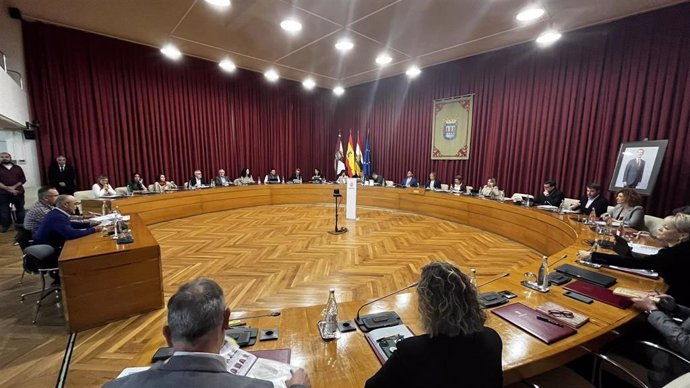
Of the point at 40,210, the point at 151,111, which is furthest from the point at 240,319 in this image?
the point at 151,111

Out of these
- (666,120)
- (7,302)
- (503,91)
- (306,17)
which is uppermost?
(306,17)

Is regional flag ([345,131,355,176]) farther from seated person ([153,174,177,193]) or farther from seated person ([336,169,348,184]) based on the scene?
seated person ([153,174,177,193])

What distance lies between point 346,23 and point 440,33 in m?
1.74

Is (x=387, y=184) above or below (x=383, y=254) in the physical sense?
above

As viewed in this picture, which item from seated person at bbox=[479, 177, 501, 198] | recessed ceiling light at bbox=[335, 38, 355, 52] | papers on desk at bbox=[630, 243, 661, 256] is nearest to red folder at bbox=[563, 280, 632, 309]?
papers on desk at bbox=[630, 243, 661, 256]

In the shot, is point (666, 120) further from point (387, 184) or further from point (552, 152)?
point (387, 184)

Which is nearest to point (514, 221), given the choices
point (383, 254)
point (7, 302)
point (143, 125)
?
point (383, 254)

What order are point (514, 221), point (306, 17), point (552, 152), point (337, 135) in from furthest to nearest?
point (337, 135) < point (552, 152) < point (514, 221) < point (306, 17)

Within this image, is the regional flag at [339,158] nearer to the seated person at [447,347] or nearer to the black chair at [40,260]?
the black chair at [40,260]

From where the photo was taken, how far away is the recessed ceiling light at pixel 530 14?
4.07m

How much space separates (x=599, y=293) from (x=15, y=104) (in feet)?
25.7

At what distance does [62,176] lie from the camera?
5.34 m

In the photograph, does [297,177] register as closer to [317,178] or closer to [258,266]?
[317,178]

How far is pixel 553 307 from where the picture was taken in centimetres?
153
